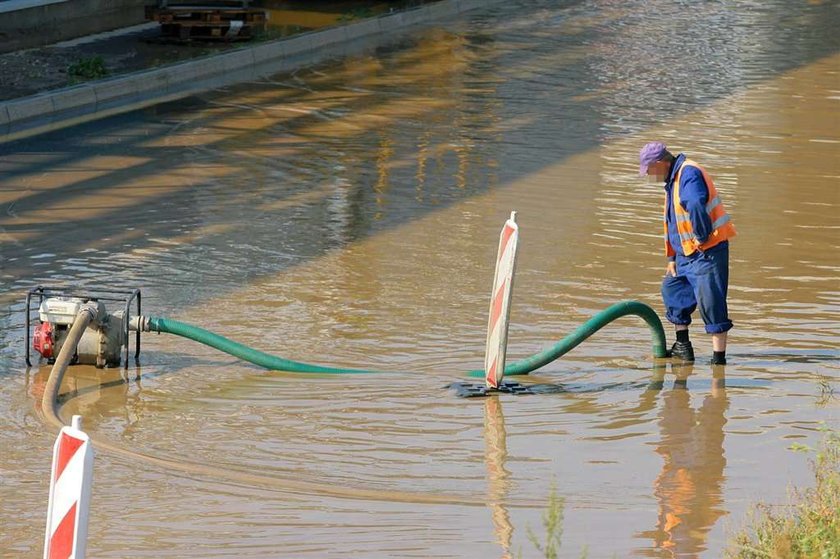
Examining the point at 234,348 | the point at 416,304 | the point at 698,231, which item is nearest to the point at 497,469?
the point at 234,348

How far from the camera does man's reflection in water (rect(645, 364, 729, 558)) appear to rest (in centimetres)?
613

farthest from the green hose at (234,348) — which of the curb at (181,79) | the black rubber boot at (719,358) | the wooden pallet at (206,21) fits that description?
the wooden pallet at (206,21)

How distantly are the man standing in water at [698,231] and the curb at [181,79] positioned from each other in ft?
28.4

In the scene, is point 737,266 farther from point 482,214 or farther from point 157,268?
point 157,268

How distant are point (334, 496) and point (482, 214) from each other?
6289mm

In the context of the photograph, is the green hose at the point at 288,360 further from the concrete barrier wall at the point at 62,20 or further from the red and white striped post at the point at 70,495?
the concrete barrier wall at the point at 62,20

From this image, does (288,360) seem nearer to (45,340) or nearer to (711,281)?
(45,340)

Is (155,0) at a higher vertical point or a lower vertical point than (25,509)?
higher

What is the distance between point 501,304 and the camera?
302 inches

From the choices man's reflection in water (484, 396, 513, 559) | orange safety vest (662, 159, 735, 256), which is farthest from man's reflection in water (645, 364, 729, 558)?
orange safety vest (662, 159, 735, 256)

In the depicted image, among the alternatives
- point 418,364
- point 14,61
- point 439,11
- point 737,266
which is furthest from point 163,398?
point 439,11

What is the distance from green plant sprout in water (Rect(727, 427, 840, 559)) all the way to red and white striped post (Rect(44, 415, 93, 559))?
7.74 ft

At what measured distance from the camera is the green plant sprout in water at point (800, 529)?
16.9ft

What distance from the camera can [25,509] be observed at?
20.8 feet
